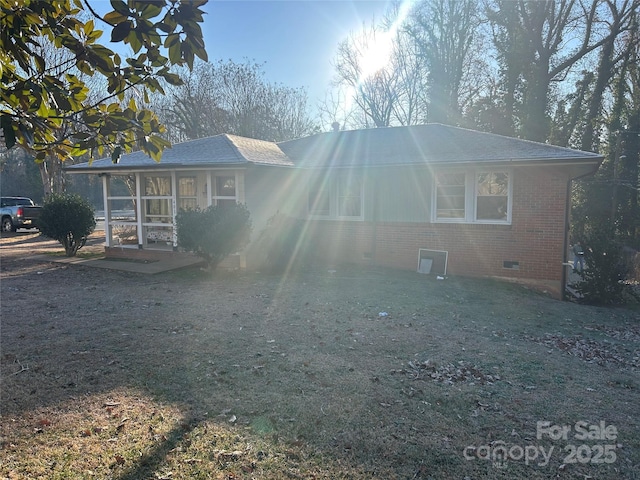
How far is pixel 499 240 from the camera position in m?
10.9

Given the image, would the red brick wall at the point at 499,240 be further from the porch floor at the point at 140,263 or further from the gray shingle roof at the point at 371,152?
the porch floor at the point at 140,263

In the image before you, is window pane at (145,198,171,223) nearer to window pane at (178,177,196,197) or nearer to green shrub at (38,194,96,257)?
window pane at (178,177,196,197)

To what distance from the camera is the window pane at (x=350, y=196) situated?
43.1 ft

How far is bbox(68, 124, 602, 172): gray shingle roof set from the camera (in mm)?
10617

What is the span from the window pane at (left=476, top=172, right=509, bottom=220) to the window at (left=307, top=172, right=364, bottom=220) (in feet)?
11.2

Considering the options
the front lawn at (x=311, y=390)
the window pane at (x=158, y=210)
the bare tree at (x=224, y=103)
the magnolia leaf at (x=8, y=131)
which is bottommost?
the front lawn at (x=311, y=390)

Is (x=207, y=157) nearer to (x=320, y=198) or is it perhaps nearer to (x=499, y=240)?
(x=320, y=198)

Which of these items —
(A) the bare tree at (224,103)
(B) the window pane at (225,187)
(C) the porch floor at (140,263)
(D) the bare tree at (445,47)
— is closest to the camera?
(C) the porch floor at (140,263)

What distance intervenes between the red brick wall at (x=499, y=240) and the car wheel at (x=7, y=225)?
19386 mm

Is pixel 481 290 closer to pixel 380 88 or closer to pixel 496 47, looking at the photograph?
pixel 496 47

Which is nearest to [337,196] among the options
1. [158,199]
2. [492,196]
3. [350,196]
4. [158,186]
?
[350,196]

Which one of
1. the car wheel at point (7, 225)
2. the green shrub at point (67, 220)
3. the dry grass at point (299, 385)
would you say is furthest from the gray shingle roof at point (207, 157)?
the car wheel at point (7, 225)

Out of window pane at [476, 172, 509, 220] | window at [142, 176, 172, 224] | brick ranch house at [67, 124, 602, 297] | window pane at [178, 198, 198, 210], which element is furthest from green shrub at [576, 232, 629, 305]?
window at [142, 176, 172, 224]

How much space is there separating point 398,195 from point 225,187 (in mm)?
5148
